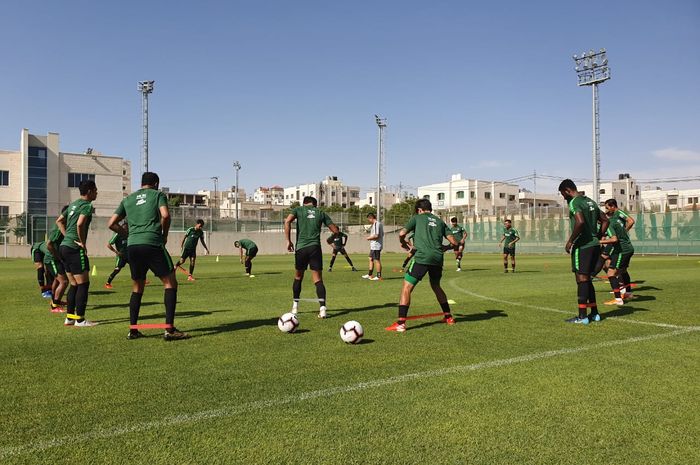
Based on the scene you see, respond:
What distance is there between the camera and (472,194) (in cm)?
10956

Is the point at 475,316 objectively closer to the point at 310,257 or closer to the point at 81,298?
the point at 310,257

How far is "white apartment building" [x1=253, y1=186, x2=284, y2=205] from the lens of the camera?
176 m

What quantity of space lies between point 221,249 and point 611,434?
4308 centimetres

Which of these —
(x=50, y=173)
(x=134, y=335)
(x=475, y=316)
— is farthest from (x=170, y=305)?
(x=50, y=173)

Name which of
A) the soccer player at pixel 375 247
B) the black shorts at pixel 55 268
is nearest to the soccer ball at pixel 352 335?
the black shorts at pixel 55 268

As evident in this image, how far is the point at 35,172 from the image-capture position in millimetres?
63062

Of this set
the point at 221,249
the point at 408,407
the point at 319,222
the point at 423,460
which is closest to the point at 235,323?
the point at 319,222

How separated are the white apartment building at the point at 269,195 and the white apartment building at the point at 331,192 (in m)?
18.8

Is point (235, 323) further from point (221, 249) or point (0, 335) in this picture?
point (221, 249)

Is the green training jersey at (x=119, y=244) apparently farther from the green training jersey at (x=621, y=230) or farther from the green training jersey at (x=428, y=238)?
the green training jersey at (x=621, y=230)

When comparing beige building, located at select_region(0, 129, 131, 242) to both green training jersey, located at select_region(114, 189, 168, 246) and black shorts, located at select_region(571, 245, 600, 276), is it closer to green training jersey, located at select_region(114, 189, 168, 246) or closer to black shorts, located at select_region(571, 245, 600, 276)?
green training jersey, located at select_region(114, 189, 168, 246)

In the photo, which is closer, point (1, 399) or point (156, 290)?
point (1, 399)

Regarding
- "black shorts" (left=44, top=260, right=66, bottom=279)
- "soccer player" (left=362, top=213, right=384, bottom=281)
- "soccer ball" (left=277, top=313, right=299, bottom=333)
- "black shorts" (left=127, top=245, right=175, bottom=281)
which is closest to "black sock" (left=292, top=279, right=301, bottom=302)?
"soccer ball" (left=277, top=313, right=299, bottom=333)

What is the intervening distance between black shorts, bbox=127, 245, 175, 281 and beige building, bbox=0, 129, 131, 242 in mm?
58519
